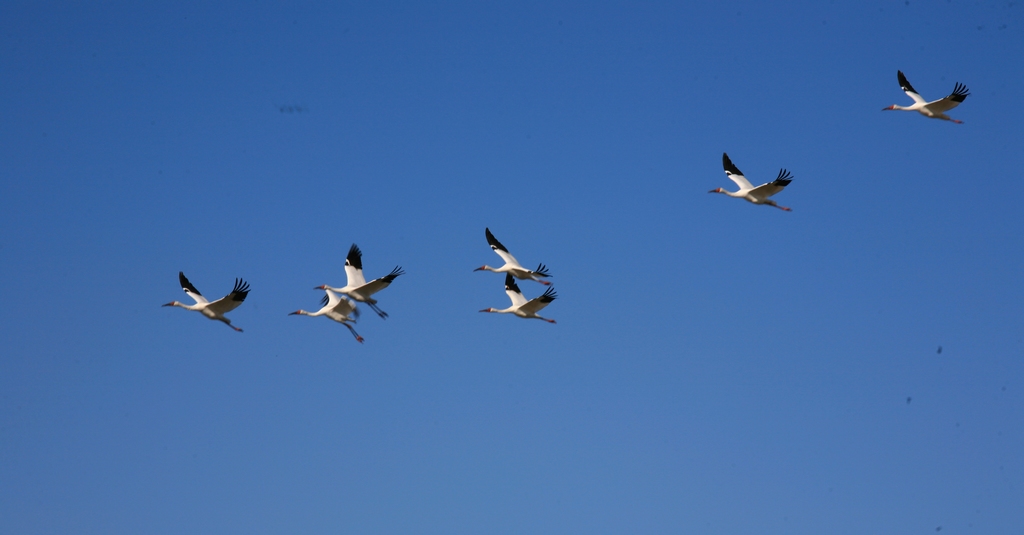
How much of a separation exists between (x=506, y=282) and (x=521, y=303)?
0.86 meters

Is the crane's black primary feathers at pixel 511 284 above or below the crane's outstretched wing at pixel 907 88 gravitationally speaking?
below

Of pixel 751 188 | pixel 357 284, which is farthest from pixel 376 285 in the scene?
pixel 751 188

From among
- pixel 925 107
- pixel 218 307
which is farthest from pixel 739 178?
pixel 218 307

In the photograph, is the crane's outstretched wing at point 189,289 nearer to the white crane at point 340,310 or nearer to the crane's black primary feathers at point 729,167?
the white crane at point 340,310

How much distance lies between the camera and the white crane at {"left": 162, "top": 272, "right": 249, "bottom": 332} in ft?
89.6

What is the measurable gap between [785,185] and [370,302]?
37.0 ft

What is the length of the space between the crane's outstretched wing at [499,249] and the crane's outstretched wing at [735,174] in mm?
6722

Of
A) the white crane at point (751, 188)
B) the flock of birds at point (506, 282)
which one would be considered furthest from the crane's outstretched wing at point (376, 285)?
the white crane at point (751, 188)

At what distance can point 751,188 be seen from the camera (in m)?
31.8

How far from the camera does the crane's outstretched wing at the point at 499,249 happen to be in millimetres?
32125

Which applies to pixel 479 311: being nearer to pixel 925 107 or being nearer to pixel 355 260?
pixel 355 260

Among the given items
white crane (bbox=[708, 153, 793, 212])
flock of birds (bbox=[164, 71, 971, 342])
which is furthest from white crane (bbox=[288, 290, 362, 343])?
white crane (bbox=[708, 153, 793, 212])

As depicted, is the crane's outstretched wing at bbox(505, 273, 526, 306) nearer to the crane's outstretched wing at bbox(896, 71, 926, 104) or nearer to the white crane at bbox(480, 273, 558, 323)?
the white crane at bbox(480, 273, 558, 323)

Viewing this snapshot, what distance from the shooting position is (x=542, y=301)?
95.9ft
